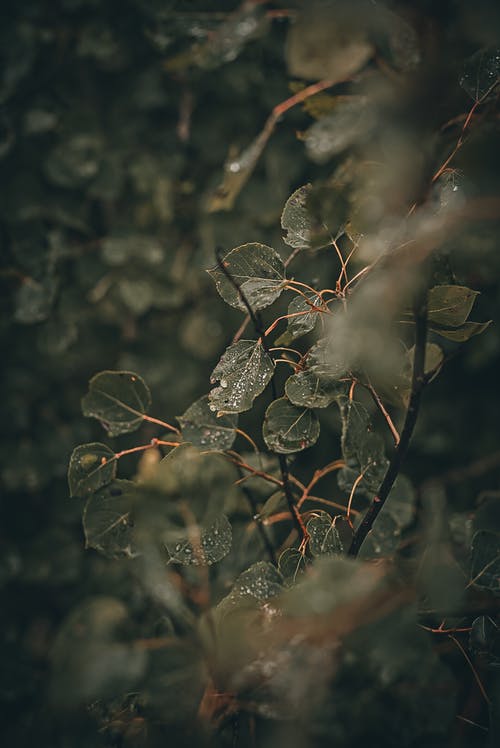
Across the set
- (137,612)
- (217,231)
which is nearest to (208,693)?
(137,612)

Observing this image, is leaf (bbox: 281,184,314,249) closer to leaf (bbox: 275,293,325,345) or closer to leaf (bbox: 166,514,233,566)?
leaf (bbox: 275,293,325,345)

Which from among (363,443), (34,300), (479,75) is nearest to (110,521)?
(363,443)

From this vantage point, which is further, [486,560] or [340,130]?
[486,560]

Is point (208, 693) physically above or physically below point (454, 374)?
above

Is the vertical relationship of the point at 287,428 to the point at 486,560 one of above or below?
above

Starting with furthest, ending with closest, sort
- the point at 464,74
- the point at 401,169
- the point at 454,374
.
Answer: the point at 454,374, the point at 464,74, the point at 401,169

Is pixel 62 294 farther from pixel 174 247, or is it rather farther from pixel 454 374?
pixel 454 374

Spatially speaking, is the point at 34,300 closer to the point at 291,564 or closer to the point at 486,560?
the point at 291,564
